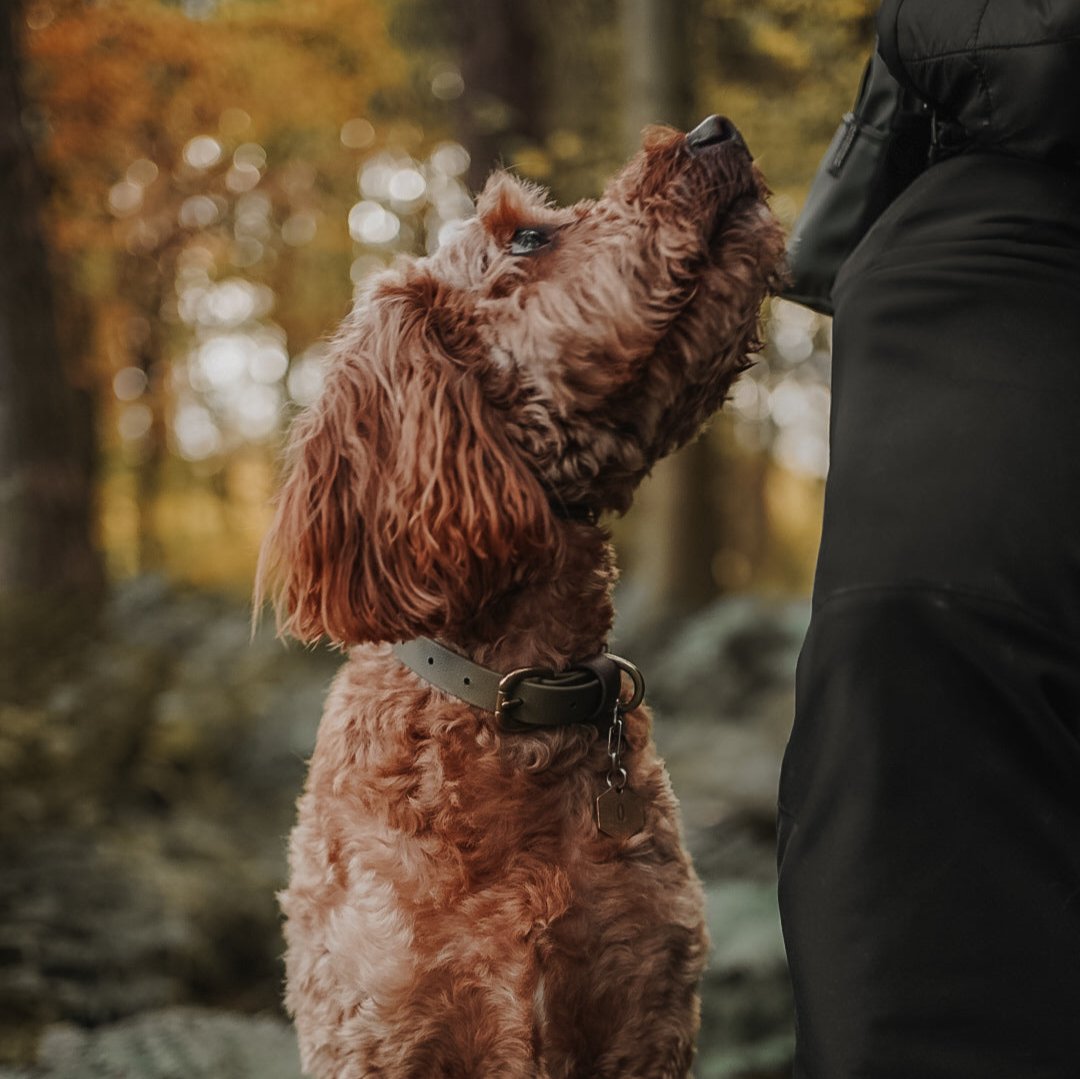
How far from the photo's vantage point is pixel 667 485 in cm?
918

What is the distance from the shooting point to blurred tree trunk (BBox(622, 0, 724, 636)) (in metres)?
8.05

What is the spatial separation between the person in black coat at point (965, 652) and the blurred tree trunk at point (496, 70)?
24.1 feet

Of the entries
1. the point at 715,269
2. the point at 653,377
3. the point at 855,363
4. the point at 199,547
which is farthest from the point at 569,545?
the point at 199,547

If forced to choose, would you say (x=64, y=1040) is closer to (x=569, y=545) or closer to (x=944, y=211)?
(x=569, y=545)

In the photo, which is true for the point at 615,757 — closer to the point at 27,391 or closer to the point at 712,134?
the point at 712,134

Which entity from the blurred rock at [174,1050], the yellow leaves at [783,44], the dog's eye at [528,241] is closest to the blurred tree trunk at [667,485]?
the yellow leaves at [783,44]

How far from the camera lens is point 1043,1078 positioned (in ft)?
5.67

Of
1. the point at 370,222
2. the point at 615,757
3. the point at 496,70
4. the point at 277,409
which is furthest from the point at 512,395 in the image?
the point at 370,222

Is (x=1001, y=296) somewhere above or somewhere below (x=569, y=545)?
above

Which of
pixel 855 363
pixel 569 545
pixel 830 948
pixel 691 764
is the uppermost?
pixel 855 363

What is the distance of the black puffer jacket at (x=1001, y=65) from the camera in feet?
5.73

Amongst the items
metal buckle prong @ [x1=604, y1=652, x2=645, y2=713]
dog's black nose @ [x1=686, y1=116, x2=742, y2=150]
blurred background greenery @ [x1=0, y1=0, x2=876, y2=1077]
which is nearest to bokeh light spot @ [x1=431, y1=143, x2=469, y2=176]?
blurred background greenery @ [x1=0, y1=0, x2=876, y2=1077]

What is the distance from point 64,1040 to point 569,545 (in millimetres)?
2331

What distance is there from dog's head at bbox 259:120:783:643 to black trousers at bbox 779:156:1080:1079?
0.64m
